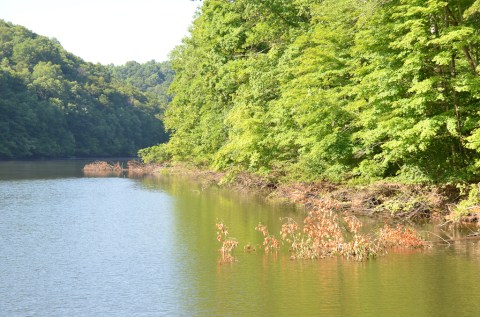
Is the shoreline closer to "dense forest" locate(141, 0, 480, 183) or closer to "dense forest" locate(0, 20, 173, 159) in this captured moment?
"dense forest" locate(141, 0, 480, 183)

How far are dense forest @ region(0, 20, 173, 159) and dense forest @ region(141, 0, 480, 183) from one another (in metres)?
58.5

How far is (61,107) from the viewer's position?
339 feet

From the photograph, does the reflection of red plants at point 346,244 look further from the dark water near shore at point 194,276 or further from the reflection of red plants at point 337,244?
the dark water near shore at point 194,276

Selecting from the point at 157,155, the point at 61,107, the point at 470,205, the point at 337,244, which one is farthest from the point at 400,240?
the point at 61,107

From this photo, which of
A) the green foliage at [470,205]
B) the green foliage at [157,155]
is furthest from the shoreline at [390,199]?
the green foliage at [157,155]

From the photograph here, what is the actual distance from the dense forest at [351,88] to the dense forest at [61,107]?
58.5 m

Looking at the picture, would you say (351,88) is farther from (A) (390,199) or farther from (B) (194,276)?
(B) (194,276)

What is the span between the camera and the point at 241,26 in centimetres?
3984

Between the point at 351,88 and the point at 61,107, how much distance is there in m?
86.0

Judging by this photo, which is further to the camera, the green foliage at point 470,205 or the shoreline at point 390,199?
the shoreline at point 390,199

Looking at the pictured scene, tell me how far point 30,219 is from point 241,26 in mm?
19953

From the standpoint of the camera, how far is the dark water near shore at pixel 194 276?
12430 millimetres

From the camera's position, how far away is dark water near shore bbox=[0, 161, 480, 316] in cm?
1243

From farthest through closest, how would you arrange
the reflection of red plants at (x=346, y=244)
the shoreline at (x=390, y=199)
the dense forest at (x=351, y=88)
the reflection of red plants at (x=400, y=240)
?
1. the shoreline at (x=390, y=199)
2. the dense forest at (x=351, y=88)
3. the reflection of red plants at (x=400, y=240)
4. the reflection of red plants at (x=346, y=244)
